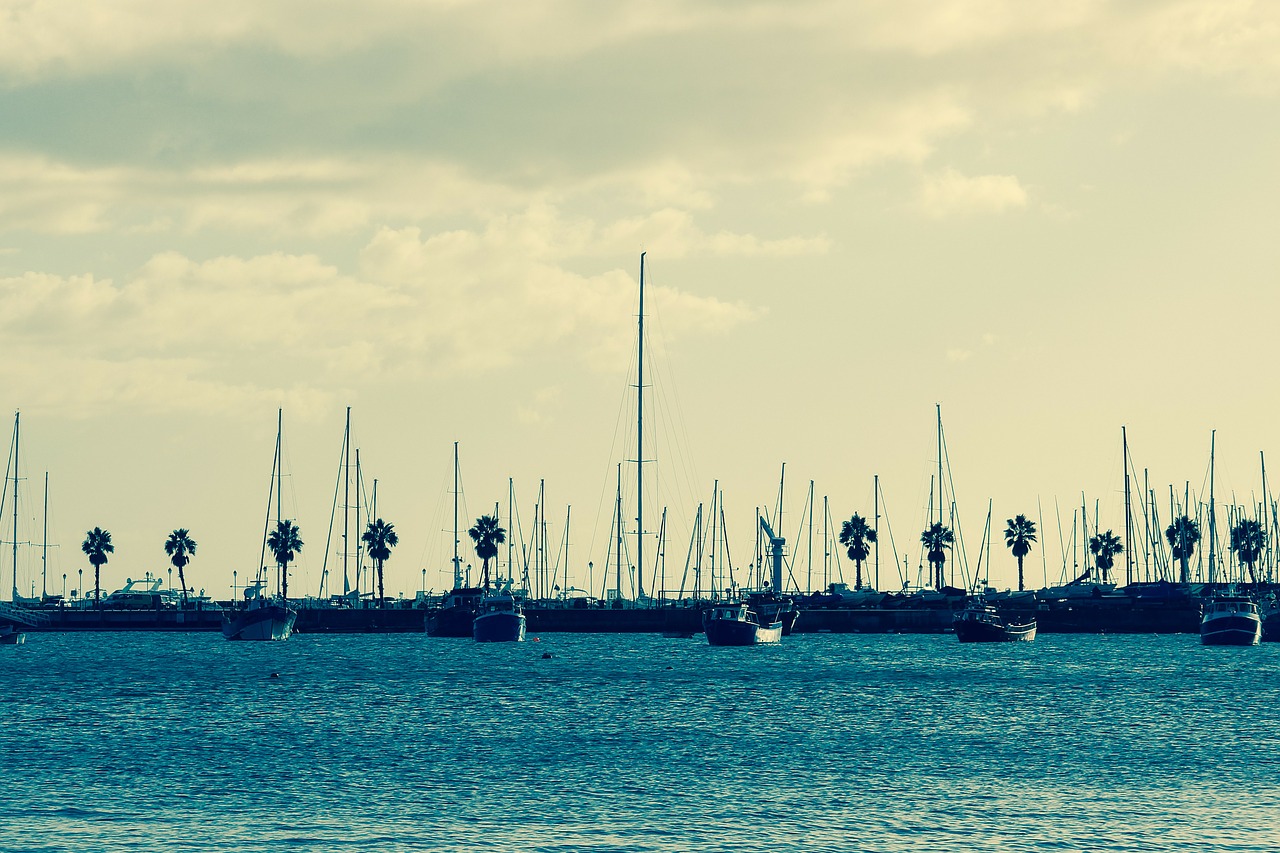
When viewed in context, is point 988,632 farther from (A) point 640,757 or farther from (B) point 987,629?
(A) point 640,757

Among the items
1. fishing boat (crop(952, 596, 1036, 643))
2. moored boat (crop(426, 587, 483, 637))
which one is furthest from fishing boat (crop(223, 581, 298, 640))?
fishing boat (crop(952, 596, 1036, 643))

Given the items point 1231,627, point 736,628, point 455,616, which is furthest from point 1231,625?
point 455,616

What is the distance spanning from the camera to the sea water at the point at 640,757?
43125 mm

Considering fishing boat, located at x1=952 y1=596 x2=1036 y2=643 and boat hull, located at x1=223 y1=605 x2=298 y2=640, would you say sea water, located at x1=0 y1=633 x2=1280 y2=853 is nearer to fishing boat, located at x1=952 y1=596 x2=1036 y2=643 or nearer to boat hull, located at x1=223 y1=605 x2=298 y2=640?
fishing boat, located at x1=952 y1=596 x2=1036 y2=643

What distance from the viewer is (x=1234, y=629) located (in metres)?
139

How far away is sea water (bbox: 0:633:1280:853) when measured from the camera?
4312 cm

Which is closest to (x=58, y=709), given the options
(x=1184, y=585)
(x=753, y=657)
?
(x=753, y=657)

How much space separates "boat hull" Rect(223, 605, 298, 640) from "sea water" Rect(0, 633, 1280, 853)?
37.4m

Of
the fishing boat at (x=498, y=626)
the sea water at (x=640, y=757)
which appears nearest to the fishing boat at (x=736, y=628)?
the fishing boat at (x=498, y=626)

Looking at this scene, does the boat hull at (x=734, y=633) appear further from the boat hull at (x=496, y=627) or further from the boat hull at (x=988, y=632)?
the boat hull at (x=988, y=632)

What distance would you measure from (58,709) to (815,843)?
5019cm

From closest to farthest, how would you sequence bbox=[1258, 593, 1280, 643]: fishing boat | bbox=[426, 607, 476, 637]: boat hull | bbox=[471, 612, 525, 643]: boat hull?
1. bbox=[471, 612, 525, 643]: boat hull
2. bbox=[1258, 593, 1280, 643]: fishing boat
3. bbox=[426, 607, 476, 637]: boat hull

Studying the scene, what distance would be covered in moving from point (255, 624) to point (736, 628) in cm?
4535

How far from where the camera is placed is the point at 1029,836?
41.9m
